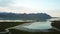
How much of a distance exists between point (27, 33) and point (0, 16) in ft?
33.5

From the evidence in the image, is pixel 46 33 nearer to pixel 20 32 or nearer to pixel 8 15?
pixel 20 32

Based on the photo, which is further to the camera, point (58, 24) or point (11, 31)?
point (58, 24)

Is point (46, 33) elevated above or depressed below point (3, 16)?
below

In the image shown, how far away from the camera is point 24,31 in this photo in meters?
1.65

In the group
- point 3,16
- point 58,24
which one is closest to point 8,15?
point 3,16

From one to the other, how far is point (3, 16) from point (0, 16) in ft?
0.92

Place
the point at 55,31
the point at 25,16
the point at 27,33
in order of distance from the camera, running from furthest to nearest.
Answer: the point at 25,16, the point at 55,31, the point at 27,33

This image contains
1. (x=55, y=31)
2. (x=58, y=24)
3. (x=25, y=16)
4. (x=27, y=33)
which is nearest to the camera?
(x=27, y=33)

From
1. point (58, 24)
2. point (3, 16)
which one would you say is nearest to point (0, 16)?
point (3, 16)

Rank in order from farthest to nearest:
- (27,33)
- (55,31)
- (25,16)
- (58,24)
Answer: (25,16) → (58,24) → (55,31) → (27,33)

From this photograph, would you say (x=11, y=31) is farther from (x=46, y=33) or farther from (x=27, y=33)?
→ (x=46, y=33)

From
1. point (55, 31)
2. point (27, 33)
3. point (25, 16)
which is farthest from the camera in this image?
point (25, 16)

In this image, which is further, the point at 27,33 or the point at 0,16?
the point at 0,16

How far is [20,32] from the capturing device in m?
1.65
